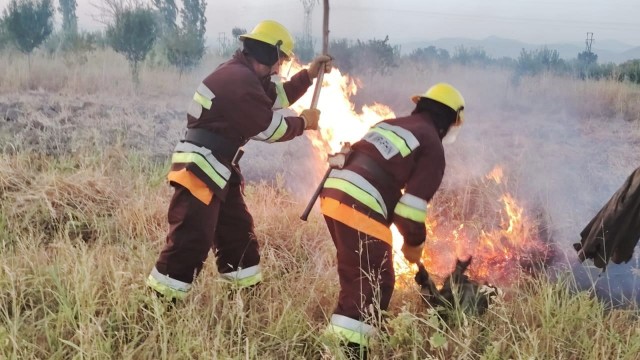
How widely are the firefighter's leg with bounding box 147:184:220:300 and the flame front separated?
1.42 meters

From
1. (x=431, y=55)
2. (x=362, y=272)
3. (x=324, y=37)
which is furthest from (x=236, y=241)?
(x=431, y=55)

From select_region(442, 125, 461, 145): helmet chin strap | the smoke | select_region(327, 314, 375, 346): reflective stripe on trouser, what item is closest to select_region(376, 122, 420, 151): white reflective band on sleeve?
select_region(442, 125, 461, 145): helmet chin strap

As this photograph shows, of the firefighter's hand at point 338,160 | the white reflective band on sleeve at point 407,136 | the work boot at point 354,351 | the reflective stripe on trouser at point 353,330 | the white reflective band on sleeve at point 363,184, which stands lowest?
the work boot at point 354,351

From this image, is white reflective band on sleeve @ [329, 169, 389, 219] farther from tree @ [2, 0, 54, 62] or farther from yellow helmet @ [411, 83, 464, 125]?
tree @ [2, 0, 54, 62]

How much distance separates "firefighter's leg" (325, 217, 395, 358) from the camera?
324 cm

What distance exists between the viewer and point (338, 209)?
3.36m

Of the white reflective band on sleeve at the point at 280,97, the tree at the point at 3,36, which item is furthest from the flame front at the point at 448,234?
the tree at the point at 3,36

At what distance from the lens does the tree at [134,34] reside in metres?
13.3

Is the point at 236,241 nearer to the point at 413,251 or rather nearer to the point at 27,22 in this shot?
the point at 413,251

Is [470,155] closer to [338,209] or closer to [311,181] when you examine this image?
[311,181]

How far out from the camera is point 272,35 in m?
3.91

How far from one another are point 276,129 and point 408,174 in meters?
0.97

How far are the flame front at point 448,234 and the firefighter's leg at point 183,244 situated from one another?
142cm

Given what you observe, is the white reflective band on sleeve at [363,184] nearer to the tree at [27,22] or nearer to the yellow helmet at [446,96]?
the yellow helmet at [446,96]
